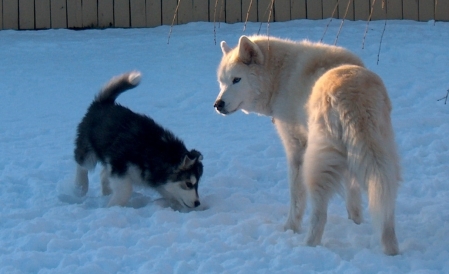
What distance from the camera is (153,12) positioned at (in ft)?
37.6

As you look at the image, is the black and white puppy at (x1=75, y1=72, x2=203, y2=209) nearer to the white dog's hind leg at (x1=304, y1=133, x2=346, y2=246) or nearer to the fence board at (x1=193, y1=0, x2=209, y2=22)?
the white dog's hind leg at (x1=304, y1=133, x2=346, y2=246)

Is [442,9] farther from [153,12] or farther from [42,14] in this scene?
[42,14]

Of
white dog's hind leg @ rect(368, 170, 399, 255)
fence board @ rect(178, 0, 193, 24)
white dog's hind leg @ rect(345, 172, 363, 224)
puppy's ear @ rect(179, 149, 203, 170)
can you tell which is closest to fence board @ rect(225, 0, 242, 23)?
Result: fence board @ rect(178, 0, 193, 24)

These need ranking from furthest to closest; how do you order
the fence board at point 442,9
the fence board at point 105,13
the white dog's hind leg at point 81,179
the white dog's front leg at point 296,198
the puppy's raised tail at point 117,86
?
the fence board at point 442,9, the fence board at point 105,13, the puppy's raised tail at point 117,86, the white dog's hind leg at point 81,179, the white dog's front leg at point 296,198

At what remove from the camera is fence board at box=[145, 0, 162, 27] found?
1140 centimetres

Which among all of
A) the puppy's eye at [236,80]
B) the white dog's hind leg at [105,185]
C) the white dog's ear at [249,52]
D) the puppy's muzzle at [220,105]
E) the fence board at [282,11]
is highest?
the fence board at [282,11]

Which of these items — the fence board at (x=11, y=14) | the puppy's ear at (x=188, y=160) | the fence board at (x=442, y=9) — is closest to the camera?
the puppy's ear at (x=188, y=160)

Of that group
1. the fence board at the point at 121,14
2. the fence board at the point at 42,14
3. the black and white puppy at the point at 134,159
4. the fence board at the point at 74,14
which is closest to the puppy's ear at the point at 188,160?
the black and white puppy at the point at 134,159

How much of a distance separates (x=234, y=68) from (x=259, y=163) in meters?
1.76

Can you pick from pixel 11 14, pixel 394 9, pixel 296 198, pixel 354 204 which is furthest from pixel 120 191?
pixel 394 9

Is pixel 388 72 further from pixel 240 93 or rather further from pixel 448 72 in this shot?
pixel 240 93

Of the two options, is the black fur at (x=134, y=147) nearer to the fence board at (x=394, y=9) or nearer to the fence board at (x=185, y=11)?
the fence board at (x=185, y=11)

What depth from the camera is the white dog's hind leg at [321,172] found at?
4309 millimetres

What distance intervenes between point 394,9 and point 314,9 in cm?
138
